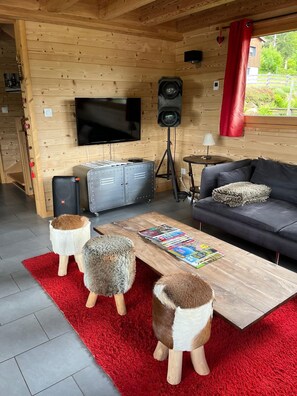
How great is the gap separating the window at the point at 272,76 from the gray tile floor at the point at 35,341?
1.65 m

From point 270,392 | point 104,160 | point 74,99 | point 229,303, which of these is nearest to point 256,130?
point 104,160

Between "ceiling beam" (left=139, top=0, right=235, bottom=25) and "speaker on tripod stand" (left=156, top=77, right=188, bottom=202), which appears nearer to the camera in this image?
"ceiling beam" (left=139, top=0, right=235, bottom=25)

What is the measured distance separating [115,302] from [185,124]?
3188 millimetres

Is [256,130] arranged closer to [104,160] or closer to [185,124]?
[185,124]

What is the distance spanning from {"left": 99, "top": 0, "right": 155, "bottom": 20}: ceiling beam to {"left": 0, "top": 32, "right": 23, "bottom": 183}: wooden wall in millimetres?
2510

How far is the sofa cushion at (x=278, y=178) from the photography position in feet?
9.71

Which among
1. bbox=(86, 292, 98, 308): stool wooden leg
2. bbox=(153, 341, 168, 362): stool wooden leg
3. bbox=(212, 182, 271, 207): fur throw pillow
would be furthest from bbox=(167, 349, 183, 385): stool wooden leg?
bbox=(212, 182, 271, 207): fur throw pillow

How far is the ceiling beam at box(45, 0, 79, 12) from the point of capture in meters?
2.82

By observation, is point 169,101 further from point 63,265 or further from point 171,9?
point 63,265

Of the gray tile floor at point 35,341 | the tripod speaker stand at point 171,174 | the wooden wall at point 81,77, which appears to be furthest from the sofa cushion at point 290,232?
the wooden wall at point 81,77

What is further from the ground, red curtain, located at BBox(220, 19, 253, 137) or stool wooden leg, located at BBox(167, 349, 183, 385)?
red curtain, located at BBox(220, 19, 253, 137)

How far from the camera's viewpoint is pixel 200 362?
1510 millimetres

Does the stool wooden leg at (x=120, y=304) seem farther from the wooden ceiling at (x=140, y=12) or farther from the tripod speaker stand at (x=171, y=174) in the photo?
the wooden ceiling at (x=140, y=12)

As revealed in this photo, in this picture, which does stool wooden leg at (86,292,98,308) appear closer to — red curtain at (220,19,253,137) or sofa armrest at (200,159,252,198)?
sofa armrest at (200,159,252,198)
